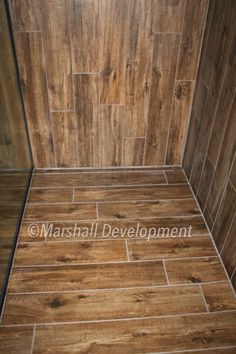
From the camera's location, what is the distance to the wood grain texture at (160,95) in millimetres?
1865

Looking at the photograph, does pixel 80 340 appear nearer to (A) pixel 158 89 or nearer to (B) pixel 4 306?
(B) pixel 4 306

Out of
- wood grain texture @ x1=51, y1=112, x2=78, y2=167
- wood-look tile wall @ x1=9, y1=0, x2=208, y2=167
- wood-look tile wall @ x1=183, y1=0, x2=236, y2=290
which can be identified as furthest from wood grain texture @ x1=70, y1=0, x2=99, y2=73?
wood-look tile wall @ x1=183, y1=0, x2=236, y2=290

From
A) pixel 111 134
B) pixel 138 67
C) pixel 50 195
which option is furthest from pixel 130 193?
pixel 138 67

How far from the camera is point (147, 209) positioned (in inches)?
78.6

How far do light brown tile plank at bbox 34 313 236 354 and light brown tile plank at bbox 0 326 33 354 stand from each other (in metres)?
0.04

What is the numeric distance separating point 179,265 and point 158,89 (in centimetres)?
113

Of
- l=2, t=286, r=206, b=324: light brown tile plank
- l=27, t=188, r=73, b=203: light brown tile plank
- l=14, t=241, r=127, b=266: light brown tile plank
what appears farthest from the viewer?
l=27, t=188, r=73, b=203: light brown tile plank

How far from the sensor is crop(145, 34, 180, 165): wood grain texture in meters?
1.87

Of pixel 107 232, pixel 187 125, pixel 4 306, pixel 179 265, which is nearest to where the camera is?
pixel 4 306

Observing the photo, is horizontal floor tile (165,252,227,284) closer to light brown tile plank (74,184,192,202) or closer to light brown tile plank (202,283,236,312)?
light brown tile plank (202,283,236,312)

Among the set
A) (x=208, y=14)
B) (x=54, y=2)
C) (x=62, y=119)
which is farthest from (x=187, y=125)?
(x=54, y=2)

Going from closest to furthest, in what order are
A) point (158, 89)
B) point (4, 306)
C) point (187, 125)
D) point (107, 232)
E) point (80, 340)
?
point (80, 340), point (4, 306), point (107, 232), point (158, 89), point (187, 125)

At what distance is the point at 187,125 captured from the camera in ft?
7.16

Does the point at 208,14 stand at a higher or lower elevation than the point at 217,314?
higher
